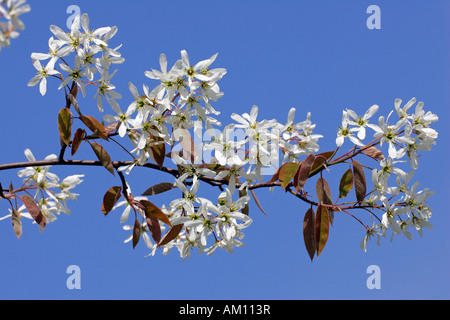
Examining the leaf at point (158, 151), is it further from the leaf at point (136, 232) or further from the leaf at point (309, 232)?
the leaf at point (309, 232)

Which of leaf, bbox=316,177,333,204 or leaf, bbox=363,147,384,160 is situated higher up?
leaf, bbox=363,147,384,160

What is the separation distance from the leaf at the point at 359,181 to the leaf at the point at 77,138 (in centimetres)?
100

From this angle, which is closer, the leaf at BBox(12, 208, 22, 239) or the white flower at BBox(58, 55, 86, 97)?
the white flower at BBox(58, 55, 86, 97)

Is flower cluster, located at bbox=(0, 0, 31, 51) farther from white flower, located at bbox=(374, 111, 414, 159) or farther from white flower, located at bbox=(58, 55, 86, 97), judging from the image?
white flower, located at bbox=(374, 111, 414, 159)

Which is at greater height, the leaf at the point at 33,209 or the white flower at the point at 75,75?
the white flower at the point at 75,75

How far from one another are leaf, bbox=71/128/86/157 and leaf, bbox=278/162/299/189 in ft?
2.40

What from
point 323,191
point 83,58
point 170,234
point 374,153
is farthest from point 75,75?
point 374,153

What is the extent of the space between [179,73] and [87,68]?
1.19 feet

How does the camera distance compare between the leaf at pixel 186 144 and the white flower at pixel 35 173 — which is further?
the white flower at pixel 35 173

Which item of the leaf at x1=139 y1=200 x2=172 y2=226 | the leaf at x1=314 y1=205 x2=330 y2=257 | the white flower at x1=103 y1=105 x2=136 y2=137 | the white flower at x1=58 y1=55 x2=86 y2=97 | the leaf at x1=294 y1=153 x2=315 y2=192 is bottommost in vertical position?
the leaf at x1=314 y1=205 x2=330 y2=257

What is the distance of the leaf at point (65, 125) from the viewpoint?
1.82 m

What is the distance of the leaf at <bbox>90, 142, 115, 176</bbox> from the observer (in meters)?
1.78

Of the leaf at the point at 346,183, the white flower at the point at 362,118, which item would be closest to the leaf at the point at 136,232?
the leaf at the point at 346,183

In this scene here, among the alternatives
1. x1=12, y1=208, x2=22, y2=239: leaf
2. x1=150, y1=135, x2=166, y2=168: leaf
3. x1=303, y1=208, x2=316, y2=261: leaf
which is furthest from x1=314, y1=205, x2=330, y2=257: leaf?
x1=12, y1=208, x2=22, y2=239: leaf
